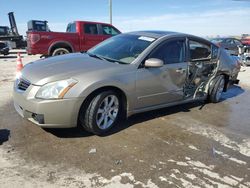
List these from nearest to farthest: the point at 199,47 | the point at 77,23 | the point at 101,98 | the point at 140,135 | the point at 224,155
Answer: the point at 224,155 < the point at 101,98 < the point at 140,135 < the point at 199,47 < the point at 77,23

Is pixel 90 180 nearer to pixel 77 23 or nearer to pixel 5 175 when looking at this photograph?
pixel 5 175

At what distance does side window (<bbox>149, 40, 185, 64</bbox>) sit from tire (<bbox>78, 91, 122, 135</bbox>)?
107 centimetres

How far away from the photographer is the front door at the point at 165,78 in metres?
4.76

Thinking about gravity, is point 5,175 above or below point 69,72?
below

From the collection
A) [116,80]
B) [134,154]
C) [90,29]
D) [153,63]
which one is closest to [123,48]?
[153,63]

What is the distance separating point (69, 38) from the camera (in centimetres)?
1265

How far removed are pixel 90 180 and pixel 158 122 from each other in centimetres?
226

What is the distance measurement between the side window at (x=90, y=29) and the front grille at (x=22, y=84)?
9.26 metres

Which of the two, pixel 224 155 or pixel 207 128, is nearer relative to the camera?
pixel 224 155

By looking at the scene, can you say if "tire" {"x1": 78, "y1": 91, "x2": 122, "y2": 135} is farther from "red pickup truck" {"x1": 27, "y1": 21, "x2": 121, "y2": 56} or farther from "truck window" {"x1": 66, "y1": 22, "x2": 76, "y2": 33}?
"truck window" {"x1": 66, "y1": 22, "x2": 76, "y2": 33}

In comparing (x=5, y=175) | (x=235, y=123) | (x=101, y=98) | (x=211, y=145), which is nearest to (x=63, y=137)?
(x=101, y=98)

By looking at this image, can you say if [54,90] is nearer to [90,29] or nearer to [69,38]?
[69,38]

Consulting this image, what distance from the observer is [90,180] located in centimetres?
320

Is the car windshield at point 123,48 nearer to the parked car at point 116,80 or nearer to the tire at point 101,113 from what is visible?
the parked car at point 116,80
